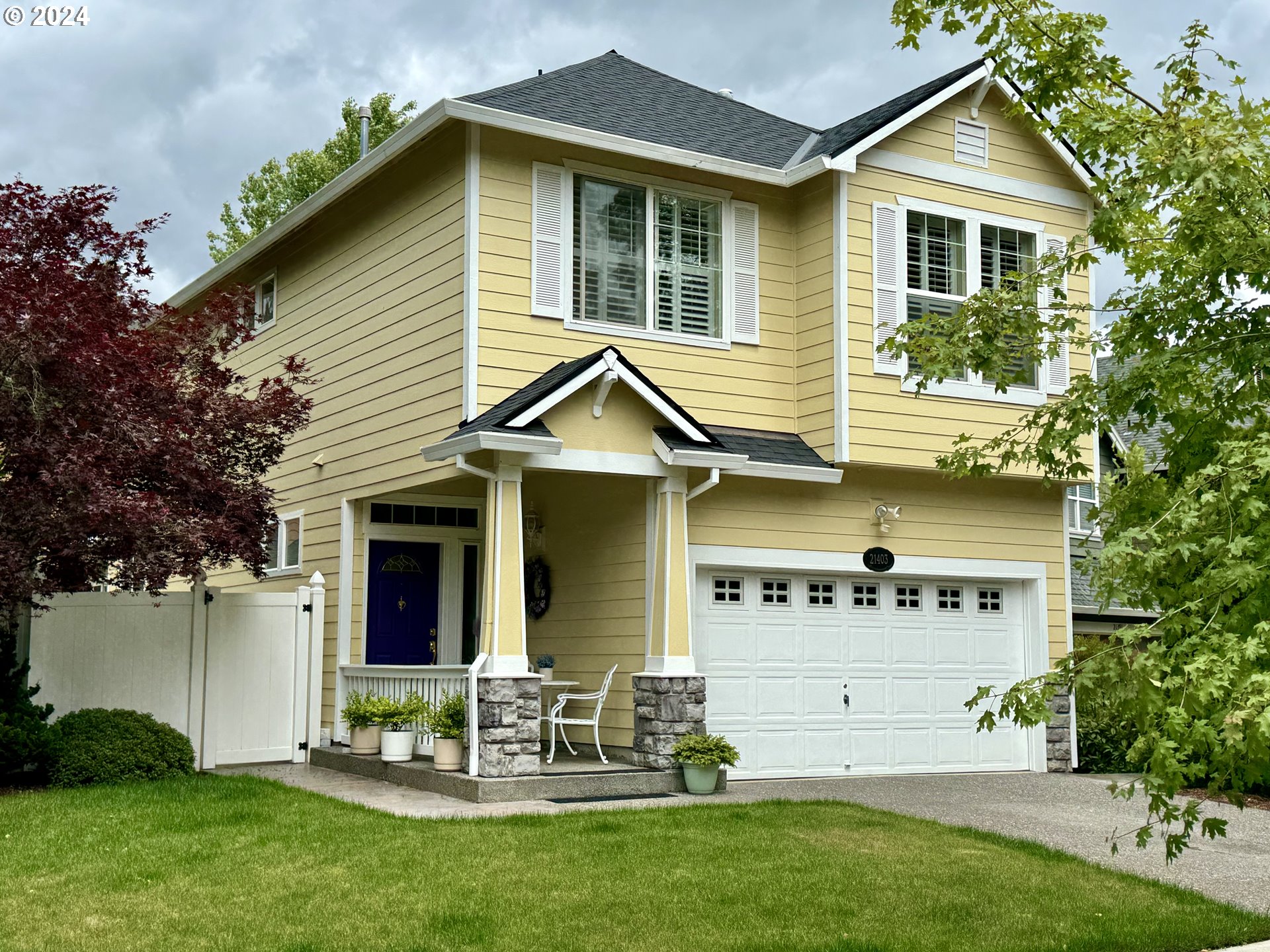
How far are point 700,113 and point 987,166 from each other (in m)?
3.31

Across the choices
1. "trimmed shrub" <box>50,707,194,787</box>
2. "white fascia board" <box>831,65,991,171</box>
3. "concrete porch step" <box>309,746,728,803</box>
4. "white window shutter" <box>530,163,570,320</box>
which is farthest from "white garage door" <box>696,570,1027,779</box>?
"trimmed shrub" <box>50,707,194,787</box>

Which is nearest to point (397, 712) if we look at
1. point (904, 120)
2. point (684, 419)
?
point (684, 419)

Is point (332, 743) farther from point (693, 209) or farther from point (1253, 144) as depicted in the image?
point (1253, 144)

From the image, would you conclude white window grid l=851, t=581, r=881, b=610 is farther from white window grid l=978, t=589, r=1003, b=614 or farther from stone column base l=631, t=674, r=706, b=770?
stone column base l=631, t=674, r=706, b=770

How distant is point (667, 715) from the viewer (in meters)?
11.4

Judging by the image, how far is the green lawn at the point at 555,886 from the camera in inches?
252

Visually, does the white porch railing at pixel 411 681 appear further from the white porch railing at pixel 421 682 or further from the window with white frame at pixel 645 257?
the window with white frame at pixel 645 257

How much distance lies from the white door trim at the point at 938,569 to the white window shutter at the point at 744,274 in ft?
7.44

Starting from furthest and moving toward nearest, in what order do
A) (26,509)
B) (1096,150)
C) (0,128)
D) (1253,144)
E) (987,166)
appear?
(0,128), (987,166), (26,509), (1096,150), (1253,144)

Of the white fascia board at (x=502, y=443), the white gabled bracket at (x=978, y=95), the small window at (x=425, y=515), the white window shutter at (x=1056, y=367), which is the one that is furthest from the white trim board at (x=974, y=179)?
the small window at (x=425, y=515)

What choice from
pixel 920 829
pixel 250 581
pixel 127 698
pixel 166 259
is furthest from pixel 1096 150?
pixel 166 259

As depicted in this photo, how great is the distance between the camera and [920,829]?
9492 millimetres

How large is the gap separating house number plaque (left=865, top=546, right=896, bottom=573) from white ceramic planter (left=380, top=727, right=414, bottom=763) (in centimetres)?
510

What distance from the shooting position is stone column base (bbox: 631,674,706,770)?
1140 centimetres
